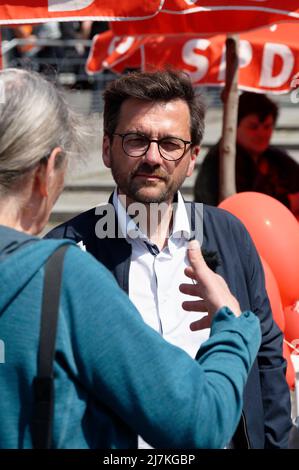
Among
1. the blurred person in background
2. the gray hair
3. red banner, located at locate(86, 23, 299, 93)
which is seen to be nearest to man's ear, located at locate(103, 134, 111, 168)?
the gray hair

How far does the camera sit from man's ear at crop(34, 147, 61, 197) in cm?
162

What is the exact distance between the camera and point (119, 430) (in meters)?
1.55

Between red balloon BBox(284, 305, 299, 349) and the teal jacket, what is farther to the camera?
red balloon BBox(284, 305, 299, 349)

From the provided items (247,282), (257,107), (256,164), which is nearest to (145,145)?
(247,282)

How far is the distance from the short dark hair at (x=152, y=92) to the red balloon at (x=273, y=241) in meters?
1.36

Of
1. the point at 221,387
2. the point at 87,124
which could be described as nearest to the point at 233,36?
the point at 87,124

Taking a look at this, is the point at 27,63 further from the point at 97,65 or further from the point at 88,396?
the point at 97,65

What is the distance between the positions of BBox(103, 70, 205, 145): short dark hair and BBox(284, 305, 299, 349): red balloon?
144 centimetres

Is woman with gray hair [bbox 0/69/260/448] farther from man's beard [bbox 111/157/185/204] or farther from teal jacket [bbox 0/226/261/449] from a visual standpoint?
man's beard [bbox 111/157/185/204]

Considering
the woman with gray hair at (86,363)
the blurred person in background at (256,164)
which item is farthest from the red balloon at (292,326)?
the woman with gray hair at (86,363)

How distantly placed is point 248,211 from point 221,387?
2.62 metres

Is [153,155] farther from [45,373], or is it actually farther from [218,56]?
[218,56]

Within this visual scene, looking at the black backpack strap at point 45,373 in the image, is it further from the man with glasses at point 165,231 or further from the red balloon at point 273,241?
the red balloon at point 273,241

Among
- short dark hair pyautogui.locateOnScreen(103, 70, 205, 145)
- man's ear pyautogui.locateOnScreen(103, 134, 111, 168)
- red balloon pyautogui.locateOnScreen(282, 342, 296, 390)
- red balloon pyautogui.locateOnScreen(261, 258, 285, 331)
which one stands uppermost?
short dark hair pyautogui.locateOnScreen(103, 70, 205, 145)
